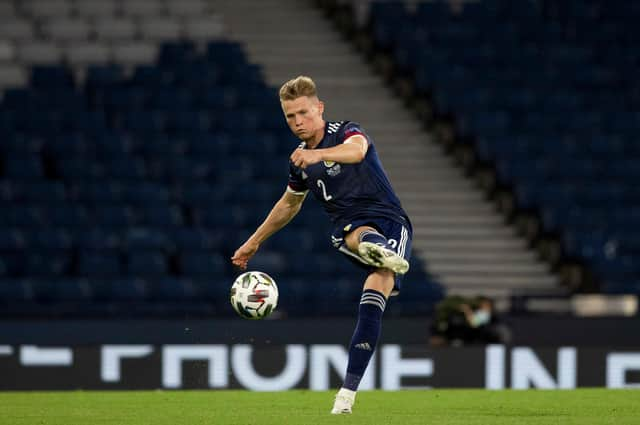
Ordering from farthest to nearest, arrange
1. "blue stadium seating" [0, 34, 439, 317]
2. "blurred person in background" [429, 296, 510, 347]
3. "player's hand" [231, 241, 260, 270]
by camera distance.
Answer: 1. "blue stadium seating" [0, 34, 439, 317]
2. "blurred person in background" [429, 296, 510, 347]
3. "player's hand" [231, 241, 260, 270]

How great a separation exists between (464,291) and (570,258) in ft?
4.95

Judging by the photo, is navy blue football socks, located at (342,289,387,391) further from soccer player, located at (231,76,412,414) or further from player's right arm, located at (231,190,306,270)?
player's right arm, located at (231,190,306,270)

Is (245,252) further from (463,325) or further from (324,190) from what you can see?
(463,325)

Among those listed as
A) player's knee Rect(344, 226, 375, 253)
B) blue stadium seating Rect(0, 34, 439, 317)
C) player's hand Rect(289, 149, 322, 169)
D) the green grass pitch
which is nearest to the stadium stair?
blue stadium seating Rect(0, 34, 439, 317)

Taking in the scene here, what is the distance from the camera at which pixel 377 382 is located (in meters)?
12.8

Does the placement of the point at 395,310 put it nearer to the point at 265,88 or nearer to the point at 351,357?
the point at 265,88

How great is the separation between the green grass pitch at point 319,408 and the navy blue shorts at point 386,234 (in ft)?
3.04

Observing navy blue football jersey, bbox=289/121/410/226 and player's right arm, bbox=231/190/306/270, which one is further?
player's right arm, bbox=231/190/306/270

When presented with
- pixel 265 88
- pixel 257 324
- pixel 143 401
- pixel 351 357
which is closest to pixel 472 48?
pixel 265 88

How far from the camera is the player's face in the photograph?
7.70 meters

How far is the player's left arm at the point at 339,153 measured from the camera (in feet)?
23.1

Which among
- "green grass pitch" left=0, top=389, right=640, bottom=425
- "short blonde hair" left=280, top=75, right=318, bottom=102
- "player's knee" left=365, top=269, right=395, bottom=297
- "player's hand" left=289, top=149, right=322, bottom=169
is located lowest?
"green grass pitch" left=0, top=389, right=640, bottom=425

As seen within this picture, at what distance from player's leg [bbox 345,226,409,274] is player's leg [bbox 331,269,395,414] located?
149mm

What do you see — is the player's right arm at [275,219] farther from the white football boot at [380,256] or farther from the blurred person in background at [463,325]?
the blurred person in background at [463,325]
